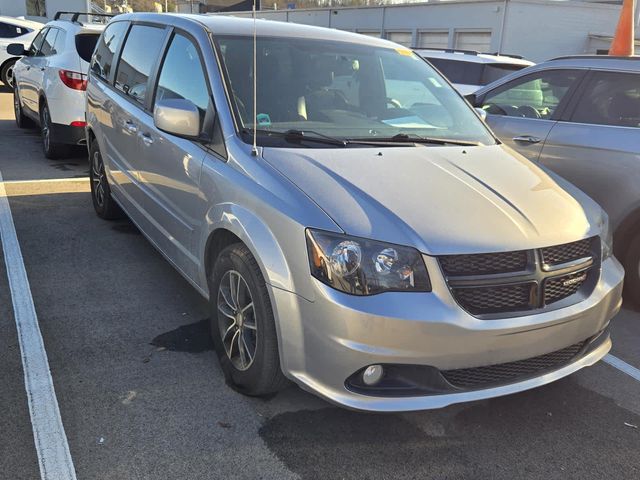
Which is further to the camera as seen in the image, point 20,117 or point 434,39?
point 434,39

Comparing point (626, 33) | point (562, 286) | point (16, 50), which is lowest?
point (562, 286)

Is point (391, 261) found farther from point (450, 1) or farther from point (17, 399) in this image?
point (450, 1)

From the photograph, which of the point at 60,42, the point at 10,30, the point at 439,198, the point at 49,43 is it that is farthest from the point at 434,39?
the point at 439,198

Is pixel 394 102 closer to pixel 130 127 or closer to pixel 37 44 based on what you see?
pixel 130 127

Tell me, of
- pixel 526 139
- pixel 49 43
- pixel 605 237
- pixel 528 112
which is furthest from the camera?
pixel 49 43

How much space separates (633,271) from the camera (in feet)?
14.1

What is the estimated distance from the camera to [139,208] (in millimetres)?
4297

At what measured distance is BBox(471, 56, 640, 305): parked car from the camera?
4.23m

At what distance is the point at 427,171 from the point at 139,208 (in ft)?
7.60

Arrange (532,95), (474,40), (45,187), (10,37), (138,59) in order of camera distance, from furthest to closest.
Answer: (474,40), (10,37), (45,187), (532,95), (138,59)

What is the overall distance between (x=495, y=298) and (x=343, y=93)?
5.86ft

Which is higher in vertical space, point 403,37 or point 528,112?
point 403,37

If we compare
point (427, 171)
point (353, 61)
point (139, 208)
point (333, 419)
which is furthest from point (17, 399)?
point (353, 61)

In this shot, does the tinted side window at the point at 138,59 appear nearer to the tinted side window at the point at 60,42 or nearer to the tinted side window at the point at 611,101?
the tinted side window at the point at 60,42
